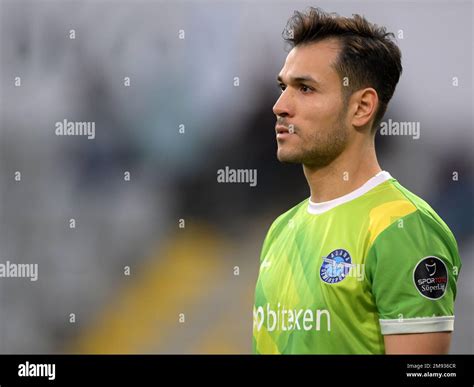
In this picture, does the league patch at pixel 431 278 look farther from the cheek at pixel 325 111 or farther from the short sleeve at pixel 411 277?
the cheek at pixel 325 111

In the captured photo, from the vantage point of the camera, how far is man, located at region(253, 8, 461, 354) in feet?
8.41

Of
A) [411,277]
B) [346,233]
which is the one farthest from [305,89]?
[411,277]

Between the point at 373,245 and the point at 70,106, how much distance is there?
1.70 metres

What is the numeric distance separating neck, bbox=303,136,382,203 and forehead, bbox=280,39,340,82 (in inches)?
11.7

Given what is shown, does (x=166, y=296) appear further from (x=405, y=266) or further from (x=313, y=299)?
(x=405, y=266)

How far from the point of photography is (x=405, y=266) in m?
2.56

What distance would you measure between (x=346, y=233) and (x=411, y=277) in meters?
0.30

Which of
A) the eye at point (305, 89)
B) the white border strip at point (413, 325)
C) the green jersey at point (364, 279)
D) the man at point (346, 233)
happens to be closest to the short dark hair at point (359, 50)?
the man at point (346, 233)

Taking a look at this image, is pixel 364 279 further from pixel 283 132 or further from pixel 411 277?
pixel 283 132

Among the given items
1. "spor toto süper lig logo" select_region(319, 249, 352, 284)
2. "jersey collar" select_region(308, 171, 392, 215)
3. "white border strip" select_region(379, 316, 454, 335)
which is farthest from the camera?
"jersey collar" select_region(308, 171, 392, 215)

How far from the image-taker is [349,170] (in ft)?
9.38

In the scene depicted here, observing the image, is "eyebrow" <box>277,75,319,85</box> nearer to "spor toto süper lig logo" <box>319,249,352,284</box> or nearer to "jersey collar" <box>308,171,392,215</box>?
"jersey collar" <box>308,171,392,215</box>

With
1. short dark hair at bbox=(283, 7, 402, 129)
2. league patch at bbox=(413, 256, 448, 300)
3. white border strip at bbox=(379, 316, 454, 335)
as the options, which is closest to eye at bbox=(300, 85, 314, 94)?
short dark hair at bbox=(283, 7, 402, 129)
